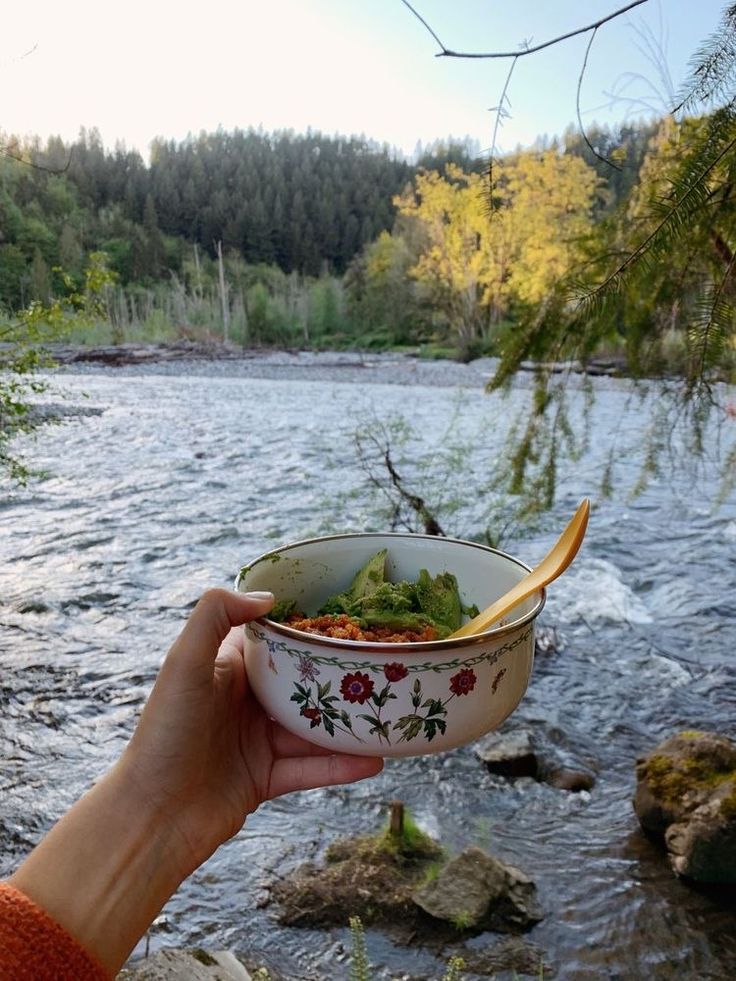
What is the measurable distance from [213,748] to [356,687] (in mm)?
274

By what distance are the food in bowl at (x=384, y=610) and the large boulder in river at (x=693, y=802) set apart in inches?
58.7

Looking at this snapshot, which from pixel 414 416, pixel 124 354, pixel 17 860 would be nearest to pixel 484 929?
pixel 17 860

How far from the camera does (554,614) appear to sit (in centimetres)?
371

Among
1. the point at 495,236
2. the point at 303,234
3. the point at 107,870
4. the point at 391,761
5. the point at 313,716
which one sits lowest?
the point at 391,761

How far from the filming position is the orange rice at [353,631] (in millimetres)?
756

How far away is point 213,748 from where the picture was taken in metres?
0.85

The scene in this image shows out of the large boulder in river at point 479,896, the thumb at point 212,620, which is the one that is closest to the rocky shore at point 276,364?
the large boulder in river at point 479,896

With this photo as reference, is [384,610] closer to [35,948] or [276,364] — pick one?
[35,948]

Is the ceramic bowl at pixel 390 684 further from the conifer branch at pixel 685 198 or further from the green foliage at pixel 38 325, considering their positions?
the green foliage at pixel 38 325

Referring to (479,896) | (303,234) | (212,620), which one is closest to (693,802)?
(479,896)

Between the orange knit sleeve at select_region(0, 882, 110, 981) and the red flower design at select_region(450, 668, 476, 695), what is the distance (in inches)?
14.6

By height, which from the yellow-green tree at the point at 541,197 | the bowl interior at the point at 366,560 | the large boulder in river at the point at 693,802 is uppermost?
the yellow-green tree at the point at 541,197

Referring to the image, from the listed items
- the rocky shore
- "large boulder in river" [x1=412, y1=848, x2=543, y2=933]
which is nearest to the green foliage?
"large boulder in river" [x1=412, y1=848, x2=543, y2=933]

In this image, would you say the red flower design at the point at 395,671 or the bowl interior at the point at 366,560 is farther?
the bowl interior at the point at 366,560
